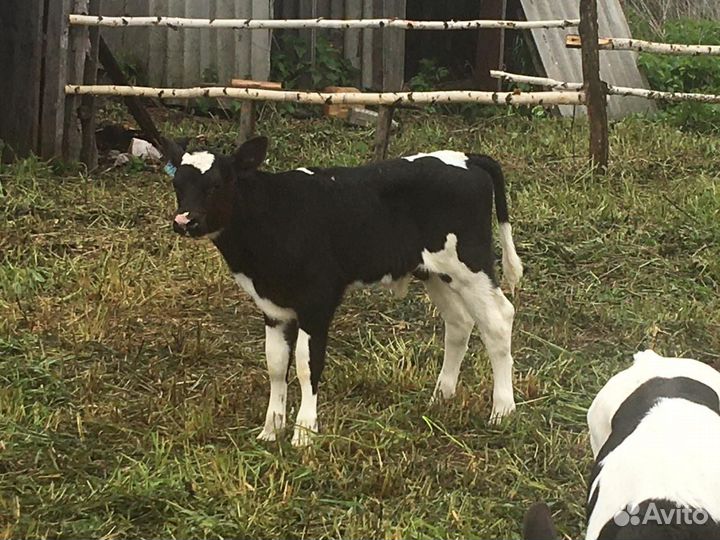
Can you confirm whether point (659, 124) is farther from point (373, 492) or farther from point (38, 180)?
point (373, 492)

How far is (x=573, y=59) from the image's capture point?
12.7 metres

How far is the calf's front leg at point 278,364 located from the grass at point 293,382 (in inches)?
4.2

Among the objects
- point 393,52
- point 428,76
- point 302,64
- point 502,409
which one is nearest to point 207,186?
point 502,409

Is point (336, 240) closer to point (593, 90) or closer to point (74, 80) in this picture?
point (593, 90)

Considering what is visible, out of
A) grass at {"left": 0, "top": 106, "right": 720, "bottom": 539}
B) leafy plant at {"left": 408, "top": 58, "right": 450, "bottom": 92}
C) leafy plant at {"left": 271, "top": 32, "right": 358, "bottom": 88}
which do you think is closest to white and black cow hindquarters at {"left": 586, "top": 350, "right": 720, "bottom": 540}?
grass at {"left": 0, "top": 106, "right": 720, "bottom": 539}

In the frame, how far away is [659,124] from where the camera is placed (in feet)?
37.1

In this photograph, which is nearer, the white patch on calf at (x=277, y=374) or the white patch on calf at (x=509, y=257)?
the white patch on calf at (x=277, y=374)

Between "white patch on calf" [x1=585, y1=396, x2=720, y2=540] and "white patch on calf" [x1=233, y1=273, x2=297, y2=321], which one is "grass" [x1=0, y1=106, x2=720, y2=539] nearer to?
"white patch on calf" [x1=233, y1=273, x2=297, y2=321]

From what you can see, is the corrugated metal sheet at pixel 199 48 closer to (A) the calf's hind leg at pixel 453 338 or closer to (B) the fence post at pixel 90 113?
(B) the fence post at pixel 90 113

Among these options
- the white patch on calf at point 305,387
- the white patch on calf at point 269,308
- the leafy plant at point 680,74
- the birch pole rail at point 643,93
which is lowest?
the white patch on calf at point 305,387

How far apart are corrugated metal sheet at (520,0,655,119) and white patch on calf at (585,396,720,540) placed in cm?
930

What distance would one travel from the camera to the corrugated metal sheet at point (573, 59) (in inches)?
494

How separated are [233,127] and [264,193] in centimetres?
644

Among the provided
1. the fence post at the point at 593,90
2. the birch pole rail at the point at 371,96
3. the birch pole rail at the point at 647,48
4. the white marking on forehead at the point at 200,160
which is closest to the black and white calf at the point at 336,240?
the white marking on forehead at the point at 200,160
